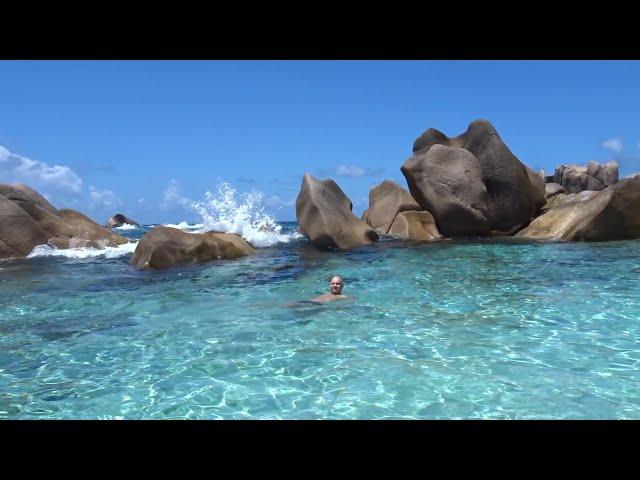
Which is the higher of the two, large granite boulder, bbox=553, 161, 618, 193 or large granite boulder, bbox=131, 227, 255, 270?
large granite boulder, bbox=553, 161, 618, 193

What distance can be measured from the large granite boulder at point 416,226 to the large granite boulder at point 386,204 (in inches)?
51.5

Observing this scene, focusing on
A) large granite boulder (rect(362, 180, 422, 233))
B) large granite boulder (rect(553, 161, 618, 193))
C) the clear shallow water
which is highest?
large granite boulder (rect(553, 161, 618, 193))

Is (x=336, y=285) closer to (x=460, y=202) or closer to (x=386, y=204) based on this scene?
(x=460, y=202)

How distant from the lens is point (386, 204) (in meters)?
25.8

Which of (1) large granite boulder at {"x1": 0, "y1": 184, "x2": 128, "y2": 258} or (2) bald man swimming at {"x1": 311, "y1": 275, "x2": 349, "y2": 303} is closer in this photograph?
(2) bald man swimming at {"x1": 311, "y1": 275, "x2": 349, "y2": 303}

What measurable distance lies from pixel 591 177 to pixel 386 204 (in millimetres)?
24867

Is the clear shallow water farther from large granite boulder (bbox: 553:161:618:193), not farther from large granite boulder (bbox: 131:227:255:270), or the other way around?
large granite boulder (bbox: 553:161:618:193)

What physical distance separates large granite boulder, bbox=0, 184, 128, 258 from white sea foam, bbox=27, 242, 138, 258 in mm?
291

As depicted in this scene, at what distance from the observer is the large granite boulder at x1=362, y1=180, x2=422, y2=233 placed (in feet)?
81.4

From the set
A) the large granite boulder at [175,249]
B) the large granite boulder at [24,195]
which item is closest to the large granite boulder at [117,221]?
the large granite boulder at [24,195]

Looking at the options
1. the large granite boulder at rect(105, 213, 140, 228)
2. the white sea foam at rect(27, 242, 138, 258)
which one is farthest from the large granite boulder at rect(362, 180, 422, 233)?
the large granite boulder at rect(105, 213, 140, 228)

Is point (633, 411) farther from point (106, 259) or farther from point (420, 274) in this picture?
point (106, 259)

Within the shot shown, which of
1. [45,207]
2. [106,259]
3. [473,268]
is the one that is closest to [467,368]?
[473,268]

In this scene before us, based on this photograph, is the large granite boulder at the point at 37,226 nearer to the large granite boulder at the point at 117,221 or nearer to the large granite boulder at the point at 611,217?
the large granite boulder at the point at 611,217
